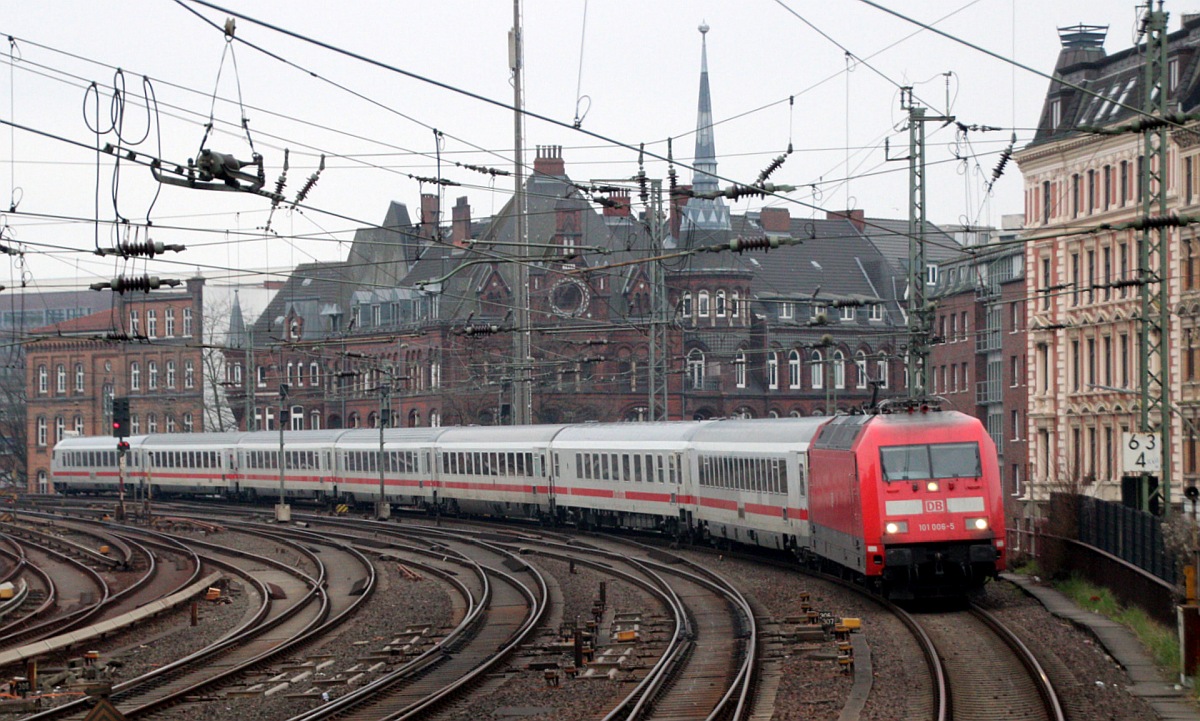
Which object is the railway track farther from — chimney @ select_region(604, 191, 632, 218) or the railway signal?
the railway signal

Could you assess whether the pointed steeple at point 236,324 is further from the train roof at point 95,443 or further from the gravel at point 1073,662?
the gravel at point 1073,662

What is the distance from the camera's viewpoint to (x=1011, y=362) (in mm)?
76375

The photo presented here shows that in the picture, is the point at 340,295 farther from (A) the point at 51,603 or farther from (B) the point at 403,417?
(A) the point at 51,603

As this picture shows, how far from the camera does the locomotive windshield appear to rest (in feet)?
83.9

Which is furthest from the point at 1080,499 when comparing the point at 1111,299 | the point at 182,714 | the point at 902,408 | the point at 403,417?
the point at 403,417

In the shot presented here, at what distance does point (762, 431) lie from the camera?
114ft

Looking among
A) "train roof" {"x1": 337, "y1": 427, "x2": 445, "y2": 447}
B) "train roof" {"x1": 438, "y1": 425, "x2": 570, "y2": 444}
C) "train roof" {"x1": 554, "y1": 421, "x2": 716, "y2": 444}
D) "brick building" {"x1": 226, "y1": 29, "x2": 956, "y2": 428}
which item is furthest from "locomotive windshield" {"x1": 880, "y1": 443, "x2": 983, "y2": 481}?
"brick building" {"x1": 226, "y1": 29, "x2": 956, "y2": 428}

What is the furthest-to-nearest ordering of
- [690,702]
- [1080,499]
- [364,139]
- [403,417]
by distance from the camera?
[403,417], [1080,499], [364,139], [690,702]

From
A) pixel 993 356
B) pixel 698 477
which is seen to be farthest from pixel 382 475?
pixel 993 356

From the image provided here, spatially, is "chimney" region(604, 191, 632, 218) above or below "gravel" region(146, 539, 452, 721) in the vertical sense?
above

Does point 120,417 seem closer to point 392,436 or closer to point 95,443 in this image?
point 392,436

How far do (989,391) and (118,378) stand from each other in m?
60.6

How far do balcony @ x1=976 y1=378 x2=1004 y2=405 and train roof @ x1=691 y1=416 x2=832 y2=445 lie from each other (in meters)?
40.4

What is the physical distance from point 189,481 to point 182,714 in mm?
61433
